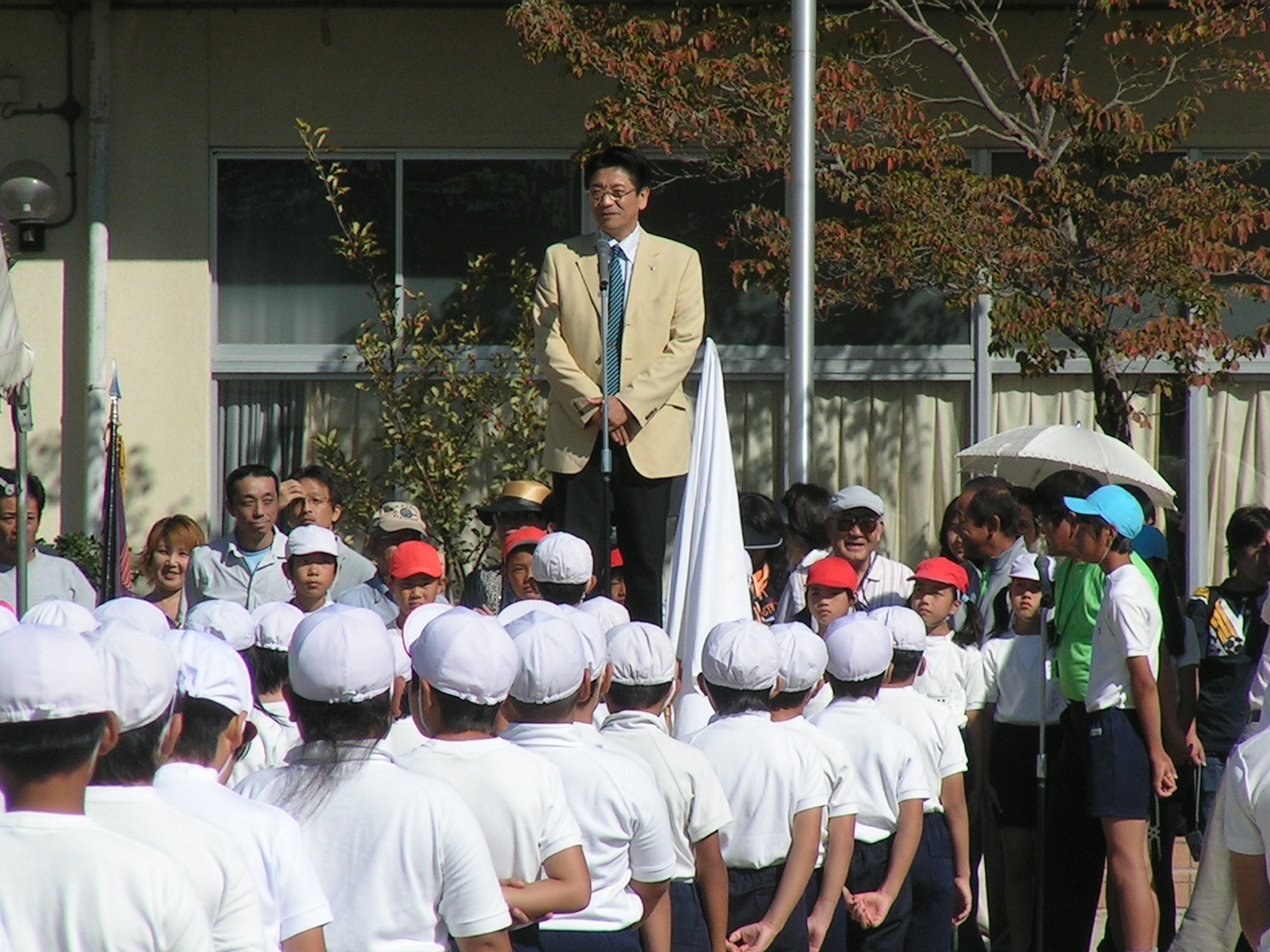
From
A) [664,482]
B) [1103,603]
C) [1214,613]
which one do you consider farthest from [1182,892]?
[664,482]

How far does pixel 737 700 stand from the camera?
4.95 metres

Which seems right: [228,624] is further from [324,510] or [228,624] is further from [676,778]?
[324,510]

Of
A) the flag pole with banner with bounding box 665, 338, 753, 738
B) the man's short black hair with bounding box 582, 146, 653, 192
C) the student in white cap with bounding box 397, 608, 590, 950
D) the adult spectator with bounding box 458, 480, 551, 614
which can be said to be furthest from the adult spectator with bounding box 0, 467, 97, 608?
the student in white cap with bounding box 397, 608, 590, 950

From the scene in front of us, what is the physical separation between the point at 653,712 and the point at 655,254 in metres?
3.05

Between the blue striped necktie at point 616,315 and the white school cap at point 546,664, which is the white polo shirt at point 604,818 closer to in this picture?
the white school cap at point 546,664

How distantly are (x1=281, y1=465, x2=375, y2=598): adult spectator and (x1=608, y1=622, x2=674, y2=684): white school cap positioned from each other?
10.2 feet

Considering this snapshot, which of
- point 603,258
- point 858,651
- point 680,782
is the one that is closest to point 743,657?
Answer: point 680,782

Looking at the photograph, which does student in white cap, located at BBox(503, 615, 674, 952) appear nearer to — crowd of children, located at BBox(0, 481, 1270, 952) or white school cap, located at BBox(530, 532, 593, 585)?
crowd of children, located at BBox(0, 481, 1270, 952)

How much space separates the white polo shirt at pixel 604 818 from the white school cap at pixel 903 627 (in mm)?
2095

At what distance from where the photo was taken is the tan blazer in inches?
278

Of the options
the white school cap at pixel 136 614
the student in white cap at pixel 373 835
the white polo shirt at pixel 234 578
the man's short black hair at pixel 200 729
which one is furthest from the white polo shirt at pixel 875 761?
the white polo shirt at pixel 234 578

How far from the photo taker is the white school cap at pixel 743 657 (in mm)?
4875

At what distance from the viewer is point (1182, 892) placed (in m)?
8.48

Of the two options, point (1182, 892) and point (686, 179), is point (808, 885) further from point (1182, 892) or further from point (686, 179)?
point (686, 179)
